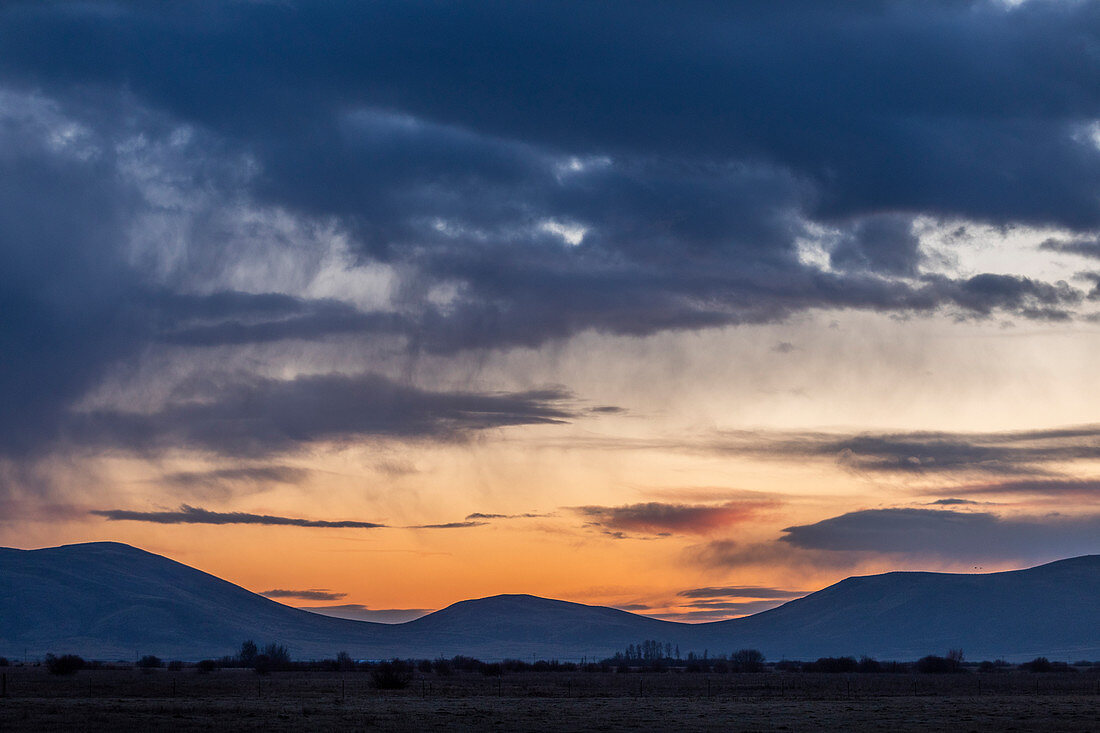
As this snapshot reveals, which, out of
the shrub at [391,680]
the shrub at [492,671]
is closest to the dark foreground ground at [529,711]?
the shrub at [391,680]

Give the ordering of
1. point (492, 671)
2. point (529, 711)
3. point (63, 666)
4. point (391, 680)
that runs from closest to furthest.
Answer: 1. point (529, 711)
2. point (391, 680)
3. point (63, 666)
4. point (492, 671)

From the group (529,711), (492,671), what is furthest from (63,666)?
(529,711)

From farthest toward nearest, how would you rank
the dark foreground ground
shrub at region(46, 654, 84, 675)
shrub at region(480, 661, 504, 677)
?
1. shrub at region(480, 661, 504, 677)
2. shrub at region(46, 654, 84, 675)
3. the dark foreground ground

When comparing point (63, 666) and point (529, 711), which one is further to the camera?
point (63, 666)

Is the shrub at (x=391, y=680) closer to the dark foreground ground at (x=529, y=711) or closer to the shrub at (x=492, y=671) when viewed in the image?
the dark foreground ground at (x=529, y=711)

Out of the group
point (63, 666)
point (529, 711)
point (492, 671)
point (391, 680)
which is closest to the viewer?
point (529, 711)

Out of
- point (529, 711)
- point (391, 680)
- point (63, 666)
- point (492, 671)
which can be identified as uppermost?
point (63, 666)

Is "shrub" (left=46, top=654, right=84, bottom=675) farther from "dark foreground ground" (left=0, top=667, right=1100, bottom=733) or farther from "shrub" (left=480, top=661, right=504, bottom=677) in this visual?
"shrub" (left=480, top=661, right=504, bottom=677)

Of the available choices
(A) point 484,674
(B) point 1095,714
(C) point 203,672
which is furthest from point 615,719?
(C) point 203,672

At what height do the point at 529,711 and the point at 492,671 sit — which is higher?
the point at 529,711

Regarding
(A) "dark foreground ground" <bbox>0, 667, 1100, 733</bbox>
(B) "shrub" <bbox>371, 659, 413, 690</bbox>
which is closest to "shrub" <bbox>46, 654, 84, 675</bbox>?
(A) "dark foreground ground" <bbox>0, 667, 1100, 733</bbox>

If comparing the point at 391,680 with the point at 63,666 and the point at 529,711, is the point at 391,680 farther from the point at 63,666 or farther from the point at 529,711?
the point at 63,666

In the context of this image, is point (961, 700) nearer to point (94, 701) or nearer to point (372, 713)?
point (372, 713)

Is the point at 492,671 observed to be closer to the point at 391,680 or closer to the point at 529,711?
the point at 391,680
